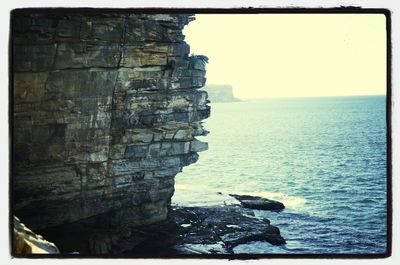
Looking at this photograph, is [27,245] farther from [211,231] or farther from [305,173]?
[305,173]

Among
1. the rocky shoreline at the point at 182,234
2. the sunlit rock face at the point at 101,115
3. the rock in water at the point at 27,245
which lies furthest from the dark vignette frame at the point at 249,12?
the rocky shoreline at the point at 182,234

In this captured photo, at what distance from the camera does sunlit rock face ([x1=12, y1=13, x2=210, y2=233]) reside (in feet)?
21.2

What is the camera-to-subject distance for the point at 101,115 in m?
7.86

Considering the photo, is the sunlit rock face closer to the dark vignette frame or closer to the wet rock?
the dark vignette frame

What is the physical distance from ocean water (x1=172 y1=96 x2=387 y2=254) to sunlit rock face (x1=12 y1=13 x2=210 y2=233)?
2354 mm

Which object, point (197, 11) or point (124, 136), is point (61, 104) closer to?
point (124, 136)

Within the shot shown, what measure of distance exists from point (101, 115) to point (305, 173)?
18.0 metres

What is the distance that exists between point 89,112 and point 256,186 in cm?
1665

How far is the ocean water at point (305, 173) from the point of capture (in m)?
10.4

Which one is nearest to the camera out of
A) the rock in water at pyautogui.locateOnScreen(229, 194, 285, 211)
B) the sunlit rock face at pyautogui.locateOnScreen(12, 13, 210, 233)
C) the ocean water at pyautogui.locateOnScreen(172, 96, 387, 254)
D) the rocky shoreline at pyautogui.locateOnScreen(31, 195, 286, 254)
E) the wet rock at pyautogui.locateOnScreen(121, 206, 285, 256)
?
the sunlit rock face at pyautogui.locateOnScreen(12, 13, 210, 233)

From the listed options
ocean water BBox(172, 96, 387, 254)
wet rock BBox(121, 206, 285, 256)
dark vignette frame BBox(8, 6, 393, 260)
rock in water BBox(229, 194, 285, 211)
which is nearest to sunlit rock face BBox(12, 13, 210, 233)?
dark vignette frame BBox(8, 6, 393, 260)

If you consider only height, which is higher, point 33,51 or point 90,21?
point 90,21
